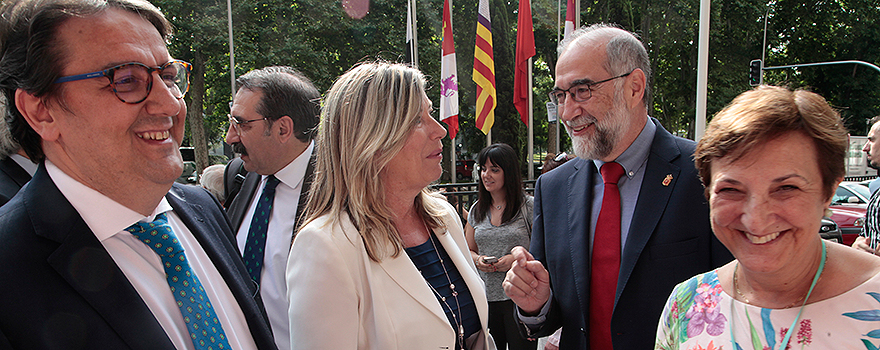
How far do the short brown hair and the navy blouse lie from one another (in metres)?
1.12

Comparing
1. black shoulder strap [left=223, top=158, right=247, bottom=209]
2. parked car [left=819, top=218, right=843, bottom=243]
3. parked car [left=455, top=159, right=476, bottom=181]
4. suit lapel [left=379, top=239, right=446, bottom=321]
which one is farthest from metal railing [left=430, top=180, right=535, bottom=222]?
parked car [left=455, top=159, right=476, bottom=181]

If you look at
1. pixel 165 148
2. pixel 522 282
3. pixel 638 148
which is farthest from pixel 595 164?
pixel 165 148

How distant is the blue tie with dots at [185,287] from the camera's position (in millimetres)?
1436

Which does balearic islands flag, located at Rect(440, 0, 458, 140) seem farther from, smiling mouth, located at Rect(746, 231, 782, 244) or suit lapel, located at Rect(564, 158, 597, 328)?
smiling mouth, located at Rect(746, 231, 782, 244)

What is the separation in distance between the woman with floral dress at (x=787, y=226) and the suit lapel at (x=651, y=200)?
1.91 feet

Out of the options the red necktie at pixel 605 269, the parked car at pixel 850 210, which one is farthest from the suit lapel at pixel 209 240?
the parked car at pixel 850 210

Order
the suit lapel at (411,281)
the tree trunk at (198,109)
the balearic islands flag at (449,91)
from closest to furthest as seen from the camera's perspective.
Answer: the suit lapel at (411,281), the balearic islands flag at (449,91), the tree trunk at (198,109)

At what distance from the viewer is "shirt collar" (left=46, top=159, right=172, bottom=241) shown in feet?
4.33

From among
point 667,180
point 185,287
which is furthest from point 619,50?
point 185,287

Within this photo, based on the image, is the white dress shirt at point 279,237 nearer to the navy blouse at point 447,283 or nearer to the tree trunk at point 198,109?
the navy blouse at point 447,283

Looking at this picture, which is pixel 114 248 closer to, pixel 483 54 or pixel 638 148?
pixel 638 148

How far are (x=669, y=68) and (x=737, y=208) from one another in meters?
23.2

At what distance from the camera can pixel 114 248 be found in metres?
1.42

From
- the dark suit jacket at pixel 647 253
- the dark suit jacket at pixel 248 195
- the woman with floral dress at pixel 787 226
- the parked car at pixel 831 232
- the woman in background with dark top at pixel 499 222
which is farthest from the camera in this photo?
the parked car at pixel 831 232
